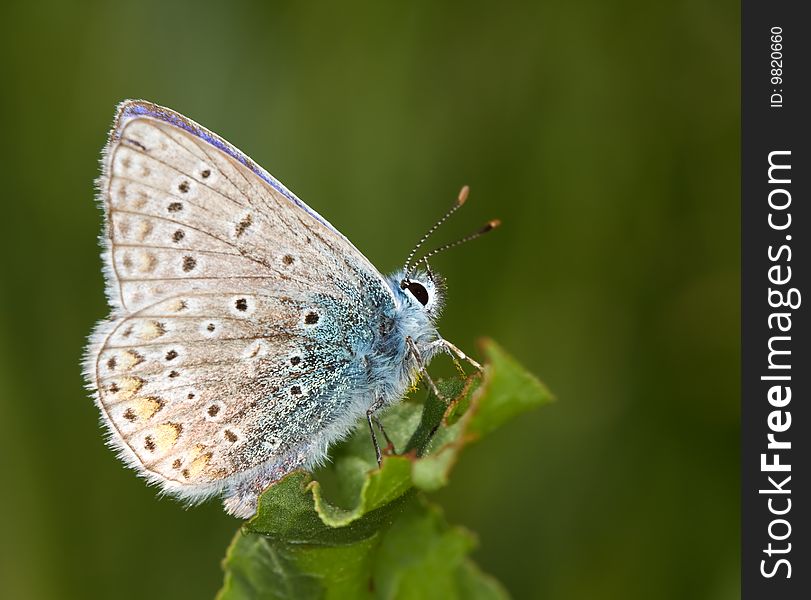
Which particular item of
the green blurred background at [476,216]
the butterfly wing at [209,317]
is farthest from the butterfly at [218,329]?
the green blurred background at [476,216]

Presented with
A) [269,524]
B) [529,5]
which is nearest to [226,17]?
[529,5]

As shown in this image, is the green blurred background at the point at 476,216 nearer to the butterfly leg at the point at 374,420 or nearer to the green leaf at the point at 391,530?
the butterfly leg at the point at 374,420

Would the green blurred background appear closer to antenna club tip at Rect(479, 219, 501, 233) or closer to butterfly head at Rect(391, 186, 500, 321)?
butterfly head at Rect(391, 186, 500, 321)

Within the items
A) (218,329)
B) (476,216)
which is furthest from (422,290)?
(476,216)

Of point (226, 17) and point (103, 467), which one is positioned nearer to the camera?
point (103, 467)

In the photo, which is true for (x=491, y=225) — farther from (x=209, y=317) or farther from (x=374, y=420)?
(x=209, y=317)

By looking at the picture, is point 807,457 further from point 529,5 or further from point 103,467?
point 103,467

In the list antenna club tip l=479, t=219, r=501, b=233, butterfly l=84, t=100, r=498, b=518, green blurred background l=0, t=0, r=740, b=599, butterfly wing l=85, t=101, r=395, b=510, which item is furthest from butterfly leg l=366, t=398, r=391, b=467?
green blurred background l=0, t=0, r=740, b=599
